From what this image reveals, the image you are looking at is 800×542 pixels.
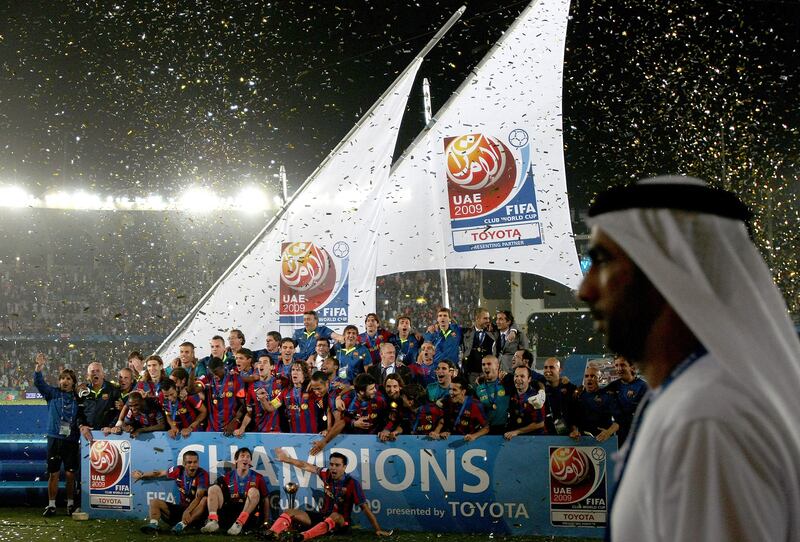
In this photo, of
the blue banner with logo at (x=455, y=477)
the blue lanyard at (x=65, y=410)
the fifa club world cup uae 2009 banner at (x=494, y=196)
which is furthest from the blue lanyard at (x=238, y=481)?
the fifa club world cup uae 2009 banner at (x=494, y=196)

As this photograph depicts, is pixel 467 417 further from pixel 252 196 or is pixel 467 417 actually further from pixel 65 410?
pixel 252 196

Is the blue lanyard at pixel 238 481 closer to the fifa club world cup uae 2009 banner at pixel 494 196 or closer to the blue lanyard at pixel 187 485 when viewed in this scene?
the blue lanyard at pixel 187 485

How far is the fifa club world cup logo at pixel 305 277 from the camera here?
1073cm

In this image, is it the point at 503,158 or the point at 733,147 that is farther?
the point at 733,147

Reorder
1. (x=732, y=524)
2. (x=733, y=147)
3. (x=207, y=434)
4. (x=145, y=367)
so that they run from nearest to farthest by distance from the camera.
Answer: (x=732, y=524)
(x=207, y=434)
(x=145, y=367)
(x=733, y=147)

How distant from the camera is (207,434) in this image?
944 cm

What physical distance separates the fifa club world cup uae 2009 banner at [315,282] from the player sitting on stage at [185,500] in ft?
7.74

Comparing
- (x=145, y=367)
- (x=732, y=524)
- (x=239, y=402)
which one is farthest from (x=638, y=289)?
(x=145, y=367)

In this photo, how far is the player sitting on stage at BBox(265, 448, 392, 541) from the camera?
8.48 meters

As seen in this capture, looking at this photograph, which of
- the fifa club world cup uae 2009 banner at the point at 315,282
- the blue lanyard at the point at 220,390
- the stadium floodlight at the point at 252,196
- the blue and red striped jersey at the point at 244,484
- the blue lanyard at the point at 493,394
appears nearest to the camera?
the blue lanyard at the point at 493,394

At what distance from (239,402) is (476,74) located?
4.75 metres

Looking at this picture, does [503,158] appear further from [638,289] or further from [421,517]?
[638,289]

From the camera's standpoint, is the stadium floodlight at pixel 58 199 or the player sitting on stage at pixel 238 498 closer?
the player sitting on stage at pixel 238 498

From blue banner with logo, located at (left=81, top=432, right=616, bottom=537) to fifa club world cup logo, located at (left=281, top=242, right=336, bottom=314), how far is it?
2.16m
